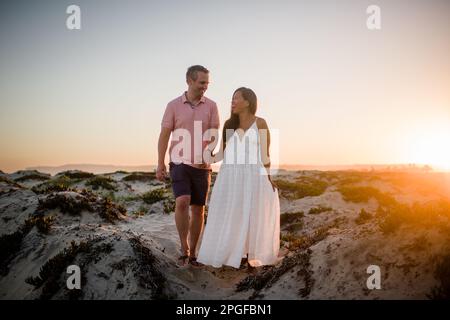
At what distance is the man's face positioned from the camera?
20.5 feet

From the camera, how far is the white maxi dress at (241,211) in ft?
20.9

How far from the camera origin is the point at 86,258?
5535 millimetres

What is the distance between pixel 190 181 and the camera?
6289 millimetres

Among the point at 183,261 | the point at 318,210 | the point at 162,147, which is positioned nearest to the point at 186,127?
the point at 162,147

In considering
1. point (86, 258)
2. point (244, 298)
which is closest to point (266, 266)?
point (244, 298)

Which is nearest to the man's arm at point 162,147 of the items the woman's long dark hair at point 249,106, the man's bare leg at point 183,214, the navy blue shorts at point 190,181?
the navy blue shorts at point 190,181

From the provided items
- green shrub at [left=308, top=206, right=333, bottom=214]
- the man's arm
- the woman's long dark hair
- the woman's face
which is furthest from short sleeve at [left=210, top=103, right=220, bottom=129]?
green shrub at [left=308, top=206, right=333, bottom=214]

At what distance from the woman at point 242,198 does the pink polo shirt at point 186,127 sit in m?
0.50

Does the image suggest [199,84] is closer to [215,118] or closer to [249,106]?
[215,118]

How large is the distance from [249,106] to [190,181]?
1.69 m

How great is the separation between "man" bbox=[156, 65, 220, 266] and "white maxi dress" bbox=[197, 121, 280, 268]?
351mm

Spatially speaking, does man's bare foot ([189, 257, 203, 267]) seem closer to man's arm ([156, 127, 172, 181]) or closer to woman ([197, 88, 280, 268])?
woman ([197, 88, 280, 268])
